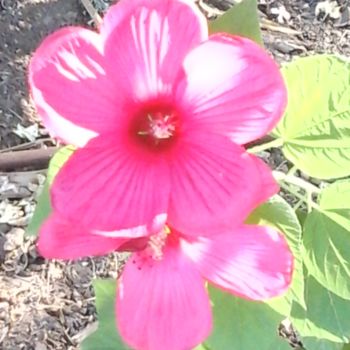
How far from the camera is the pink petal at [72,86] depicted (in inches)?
25.9

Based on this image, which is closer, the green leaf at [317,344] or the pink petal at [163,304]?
the pink petal at [163,304]

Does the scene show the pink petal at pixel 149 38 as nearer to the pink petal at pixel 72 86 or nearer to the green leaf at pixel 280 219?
the pink petal at pixel 72 86

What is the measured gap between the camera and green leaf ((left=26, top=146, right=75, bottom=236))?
852mm

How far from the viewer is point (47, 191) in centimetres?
88

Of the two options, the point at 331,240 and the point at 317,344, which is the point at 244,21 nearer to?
the point at 331,240

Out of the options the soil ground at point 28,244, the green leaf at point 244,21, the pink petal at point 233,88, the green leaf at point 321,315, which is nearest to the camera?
the pink petal at point 233,88

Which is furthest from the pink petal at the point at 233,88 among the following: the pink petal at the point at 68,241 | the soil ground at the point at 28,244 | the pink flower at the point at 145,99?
the soil ground at the point at 28,244

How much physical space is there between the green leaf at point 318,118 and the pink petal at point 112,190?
233 millimetres

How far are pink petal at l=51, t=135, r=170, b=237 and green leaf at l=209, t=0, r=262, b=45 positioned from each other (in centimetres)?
19

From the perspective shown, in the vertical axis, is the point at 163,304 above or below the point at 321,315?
above

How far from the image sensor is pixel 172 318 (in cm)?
75

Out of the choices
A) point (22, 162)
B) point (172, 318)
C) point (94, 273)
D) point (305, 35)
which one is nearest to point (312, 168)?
point (172, 318)

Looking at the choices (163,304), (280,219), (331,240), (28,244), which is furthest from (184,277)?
(28,244)

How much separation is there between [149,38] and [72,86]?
6cm
